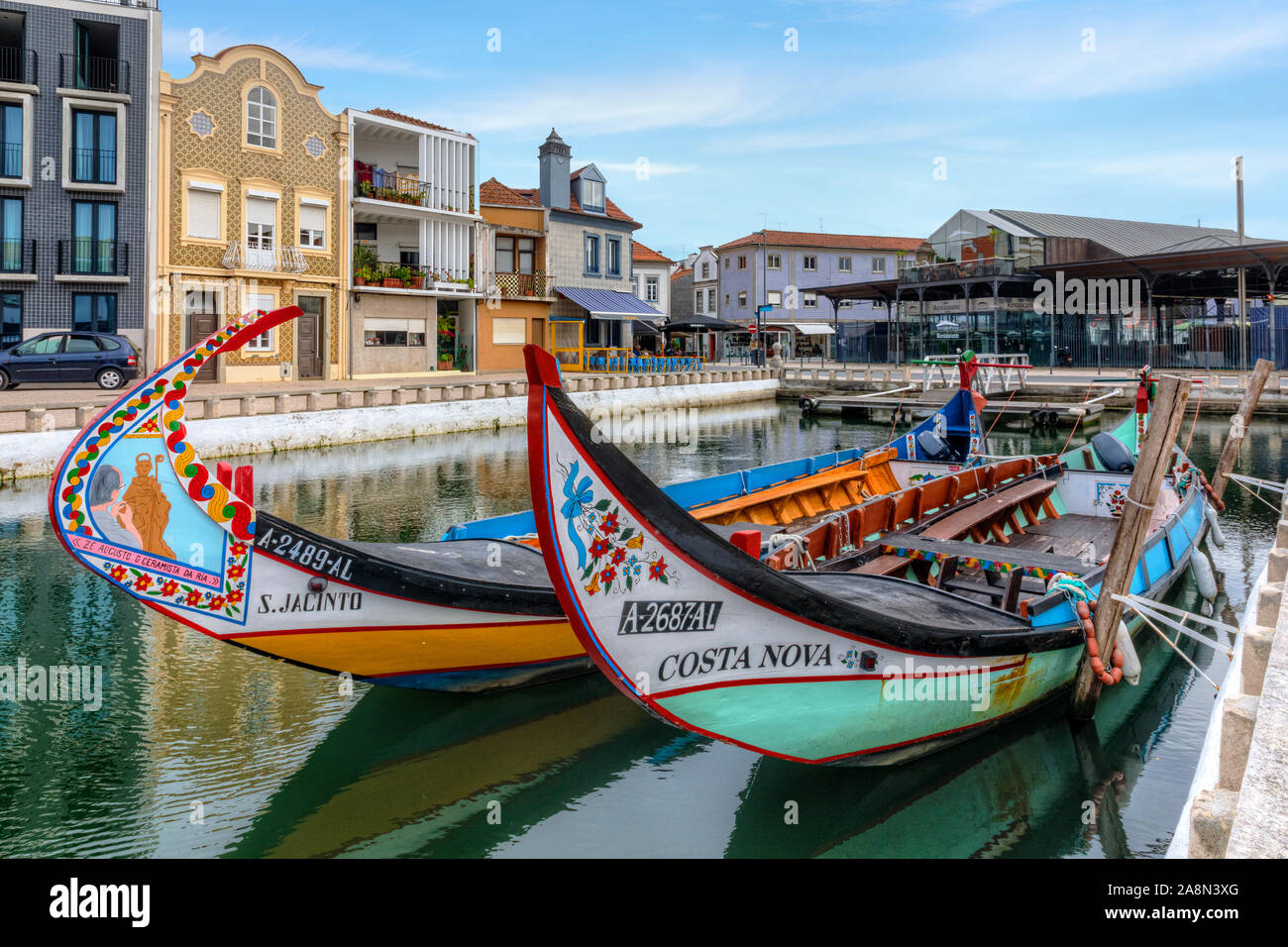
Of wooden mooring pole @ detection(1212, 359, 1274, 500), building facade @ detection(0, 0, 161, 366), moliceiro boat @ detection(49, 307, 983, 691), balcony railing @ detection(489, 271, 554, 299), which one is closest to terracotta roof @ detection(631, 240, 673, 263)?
balcony railing @ detection(489, 271, 554, 299)

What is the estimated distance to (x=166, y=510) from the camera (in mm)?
7086

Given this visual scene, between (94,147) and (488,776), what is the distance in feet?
93.8

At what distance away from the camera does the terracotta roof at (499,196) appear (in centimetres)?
4325

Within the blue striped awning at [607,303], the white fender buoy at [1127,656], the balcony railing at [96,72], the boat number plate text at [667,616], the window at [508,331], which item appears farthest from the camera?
the blue striped awning at [607,303]

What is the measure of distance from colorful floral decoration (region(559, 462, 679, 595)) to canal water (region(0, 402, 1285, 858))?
80.0 inches

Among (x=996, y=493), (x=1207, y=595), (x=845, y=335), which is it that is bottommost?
(x=1207, y=595)

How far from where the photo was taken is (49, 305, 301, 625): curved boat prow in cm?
691

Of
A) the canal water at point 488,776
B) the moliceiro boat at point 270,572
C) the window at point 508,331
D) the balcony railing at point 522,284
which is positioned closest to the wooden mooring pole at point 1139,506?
the canal water at point 488,776

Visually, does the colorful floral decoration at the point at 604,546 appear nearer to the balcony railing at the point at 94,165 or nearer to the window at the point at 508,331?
the balcony railing at the point at 94,165

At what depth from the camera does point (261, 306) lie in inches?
1288

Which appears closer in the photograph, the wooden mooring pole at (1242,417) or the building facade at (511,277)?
the wooden mooring pole at (1242,417)

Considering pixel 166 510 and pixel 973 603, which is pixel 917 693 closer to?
pixel 973 603
